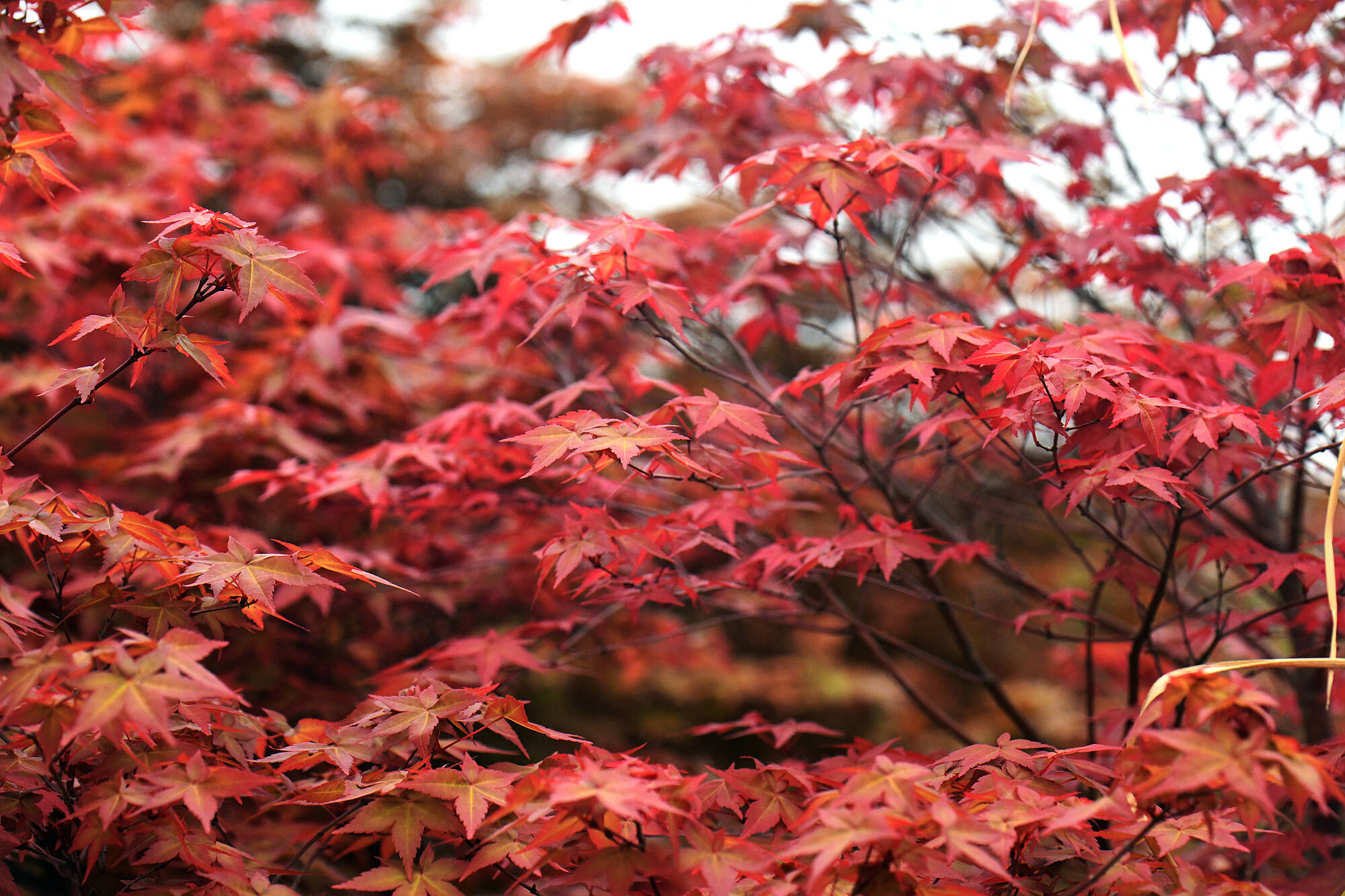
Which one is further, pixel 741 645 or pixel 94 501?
pixel 741 645

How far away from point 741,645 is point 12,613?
6.82 metres

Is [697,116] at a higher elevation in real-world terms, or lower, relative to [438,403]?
higher

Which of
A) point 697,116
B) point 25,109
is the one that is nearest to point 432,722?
point 25,109

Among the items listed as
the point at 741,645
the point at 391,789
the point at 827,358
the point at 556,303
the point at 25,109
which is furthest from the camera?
the point at 741,645

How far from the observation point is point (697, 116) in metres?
3.17

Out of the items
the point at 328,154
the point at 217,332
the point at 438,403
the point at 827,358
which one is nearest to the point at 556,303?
the point at 438,403

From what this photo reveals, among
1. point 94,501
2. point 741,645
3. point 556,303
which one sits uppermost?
point 556,303

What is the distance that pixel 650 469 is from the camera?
1.82m

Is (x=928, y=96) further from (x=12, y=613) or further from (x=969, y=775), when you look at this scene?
(x=12, y=613)

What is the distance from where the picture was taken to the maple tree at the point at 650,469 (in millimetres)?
1463

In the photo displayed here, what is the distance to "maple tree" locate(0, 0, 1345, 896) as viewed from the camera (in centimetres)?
146

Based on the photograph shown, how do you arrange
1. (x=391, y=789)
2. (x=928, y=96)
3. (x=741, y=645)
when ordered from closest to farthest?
(x=391, y=789) < (x=928, y=96) < (x=741, y=645)

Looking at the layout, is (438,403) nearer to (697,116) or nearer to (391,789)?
(697,116)

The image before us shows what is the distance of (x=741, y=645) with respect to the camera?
816 centimetres
